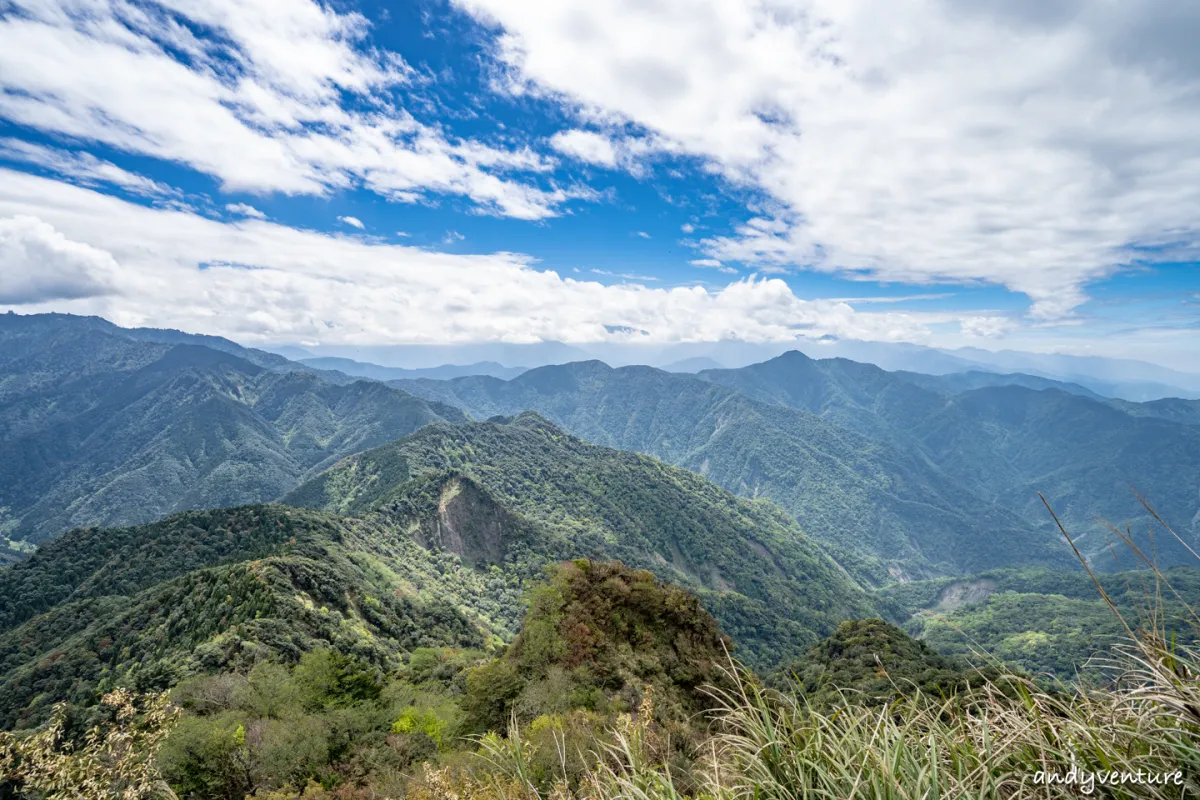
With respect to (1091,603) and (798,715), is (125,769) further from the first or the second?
(1091,603)

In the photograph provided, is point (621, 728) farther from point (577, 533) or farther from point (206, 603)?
point (577, 533)

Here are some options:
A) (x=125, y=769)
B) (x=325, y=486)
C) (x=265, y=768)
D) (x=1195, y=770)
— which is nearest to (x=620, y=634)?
(x=265, y=768)

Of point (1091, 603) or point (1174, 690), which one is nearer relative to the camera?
point (1174, 690)

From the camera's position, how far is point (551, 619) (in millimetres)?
35031

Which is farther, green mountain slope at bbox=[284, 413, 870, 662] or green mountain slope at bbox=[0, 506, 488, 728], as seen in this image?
green mountain slope at bbox=[284, 413, 870, 662]

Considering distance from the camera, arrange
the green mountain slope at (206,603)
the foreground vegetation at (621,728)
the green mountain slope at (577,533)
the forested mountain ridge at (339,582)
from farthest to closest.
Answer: the green mountain slope at (577,533), the forested mountain ridge at (339,582), the green mountain slope at (206,603), the foreground vegetation at (621,728)

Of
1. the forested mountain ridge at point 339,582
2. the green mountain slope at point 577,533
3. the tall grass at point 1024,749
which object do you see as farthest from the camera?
the green mountain slope at point 577,533

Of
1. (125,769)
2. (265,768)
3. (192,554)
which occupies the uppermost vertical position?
(125,769)

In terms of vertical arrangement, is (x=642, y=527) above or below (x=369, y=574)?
below

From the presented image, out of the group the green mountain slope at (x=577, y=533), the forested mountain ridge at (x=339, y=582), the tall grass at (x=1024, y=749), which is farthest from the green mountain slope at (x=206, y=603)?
the tall grass at (x=1024, y=749)

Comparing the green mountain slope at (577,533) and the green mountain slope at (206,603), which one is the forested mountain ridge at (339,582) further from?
the green mountain slope at (577,533)

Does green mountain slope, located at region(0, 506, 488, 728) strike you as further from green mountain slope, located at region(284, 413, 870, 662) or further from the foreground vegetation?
green mountain slope, located at region(284, 413, 870, 662)

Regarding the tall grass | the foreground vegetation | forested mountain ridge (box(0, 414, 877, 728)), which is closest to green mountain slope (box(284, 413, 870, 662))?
forested mountain ridge (box(0, 414, 877, 728))

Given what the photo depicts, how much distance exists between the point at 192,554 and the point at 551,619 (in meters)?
81.1
